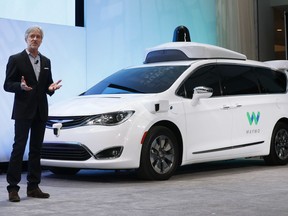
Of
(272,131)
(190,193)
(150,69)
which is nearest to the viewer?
(190,193)

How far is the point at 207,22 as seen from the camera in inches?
550

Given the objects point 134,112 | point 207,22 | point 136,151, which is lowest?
point 136,151

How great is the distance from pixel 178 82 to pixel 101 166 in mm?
1629

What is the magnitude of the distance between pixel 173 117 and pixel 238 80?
1.74 m

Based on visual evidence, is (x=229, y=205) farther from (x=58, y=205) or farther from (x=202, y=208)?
(x=58, y=205)

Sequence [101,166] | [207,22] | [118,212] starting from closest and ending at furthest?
[118,212]
[101,166]
[207,22]

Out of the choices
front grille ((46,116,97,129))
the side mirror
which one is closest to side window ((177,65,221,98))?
the side mirror

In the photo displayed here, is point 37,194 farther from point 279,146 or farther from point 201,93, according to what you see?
point 279,146

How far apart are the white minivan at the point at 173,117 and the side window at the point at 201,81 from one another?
0.01m

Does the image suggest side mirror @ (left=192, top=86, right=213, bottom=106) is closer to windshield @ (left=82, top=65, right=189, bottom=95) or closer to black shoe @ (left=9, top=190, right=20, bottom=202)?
windshield @ (left=82, top=65, right=189, bottom=95)

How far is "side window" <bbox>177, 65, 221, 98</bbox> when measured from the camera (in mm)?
8259

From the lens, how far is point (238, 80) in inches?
362

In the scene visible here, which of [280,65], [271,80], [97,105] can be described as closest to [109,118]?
[97,105]

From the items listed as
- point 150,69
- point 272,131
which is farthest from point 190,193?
point 272,131
